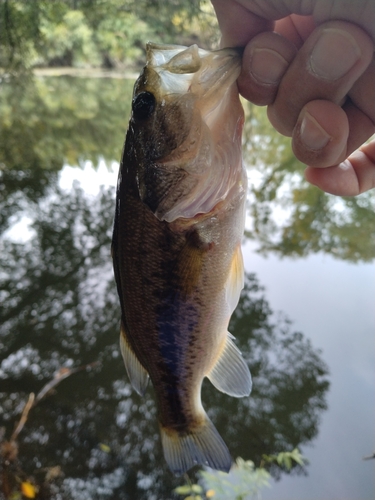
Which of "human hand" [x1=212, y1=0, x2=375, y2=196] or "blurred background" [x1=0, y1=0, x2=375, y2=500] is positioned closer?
"human hand" [x1=212, y1=0, x2=375, y2=196]

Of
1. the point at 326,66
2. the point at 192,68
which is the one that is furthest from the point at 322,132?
the point at 192,68

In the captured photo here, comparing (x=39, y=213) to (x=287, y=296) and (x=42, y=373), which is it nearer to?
(x=42, y=373)

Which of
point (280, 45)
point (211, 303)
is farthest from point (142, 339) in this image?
point (280, 45)

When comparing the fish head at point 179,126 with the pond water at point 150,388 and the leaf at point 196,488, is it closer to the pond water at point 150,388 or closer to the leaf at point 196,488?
the leaf at point 196,488

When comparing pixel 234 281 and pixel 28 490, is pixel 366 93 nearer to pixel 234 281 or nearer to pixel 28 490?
pixel 234 281

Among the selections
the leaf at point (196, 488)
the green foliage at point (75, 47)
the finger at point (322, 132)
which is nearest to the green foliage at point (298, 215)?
the leaf at point (196, 488)

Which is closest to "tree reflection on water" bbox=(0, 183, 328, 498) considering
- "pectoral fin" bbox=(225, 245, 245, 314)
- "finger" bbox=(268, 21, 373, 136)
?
"pectoral fin" bbox=(225, 245, 245, 314)

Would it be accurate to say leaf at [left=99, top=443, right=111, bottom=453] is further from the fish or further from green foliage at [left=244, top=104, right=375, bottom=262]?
green foliage at [left=244, top=104, right=375, bottom=262]
